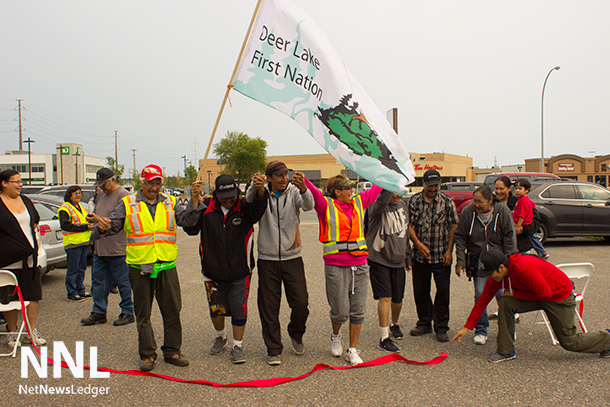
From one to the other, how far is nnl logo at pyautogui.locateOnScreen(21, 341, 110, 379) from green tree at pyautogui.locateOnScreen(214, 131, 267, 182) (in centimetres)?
5321

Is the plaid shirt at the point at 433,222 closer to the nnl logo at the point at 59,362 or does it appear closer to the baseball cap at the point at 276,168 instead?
the baseball cap at the point at 276,168

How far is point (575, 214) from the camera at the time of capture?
421 inches

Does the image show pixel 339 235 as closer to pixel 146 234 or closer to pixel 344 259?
pixel 344 259

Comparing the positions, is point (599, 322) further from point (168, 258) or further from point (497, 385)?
point (168, 258)

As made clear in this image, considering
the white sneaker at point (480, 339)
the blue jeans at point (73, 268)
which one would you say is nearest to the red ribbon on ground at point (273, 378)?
the white sneaker at point (480, 339)

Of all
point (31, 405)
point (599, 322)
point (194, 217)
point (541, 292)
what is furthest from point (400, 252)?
point (31, 405)

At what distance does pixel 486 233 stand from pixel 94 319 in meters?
4.88

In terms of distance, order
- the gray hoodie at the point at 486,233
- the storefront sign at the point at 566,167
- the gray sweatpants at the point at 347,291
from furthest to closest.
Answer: the storefront sign at the point at 566,167 → the gray hoodie at the point at 486,233 → the gray sweatpants at the point at 347,291

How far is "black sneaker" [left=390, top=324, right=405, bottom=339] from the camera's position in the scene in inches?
185

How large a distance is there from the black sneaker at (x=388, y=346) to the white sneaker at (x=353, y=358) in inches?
16.6

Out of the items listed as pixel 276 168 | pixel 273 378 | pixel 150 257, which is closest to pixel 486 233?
pixel 276 168

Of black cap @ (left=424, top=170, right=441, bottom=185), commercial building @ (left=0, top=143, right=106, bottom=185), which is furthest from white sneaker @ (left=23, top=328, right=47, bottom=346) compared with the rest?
commercial building @ (left=0, top=143, right=106, bottom=185)

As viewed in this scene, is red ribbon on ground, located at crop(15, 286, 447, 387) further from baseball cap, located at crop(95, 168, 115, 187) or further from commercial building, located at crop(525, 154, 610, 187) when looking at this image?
commercial building, located at crop(525, 154, 610, 187)

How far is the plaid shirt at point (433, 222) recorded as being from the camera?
188 inches
